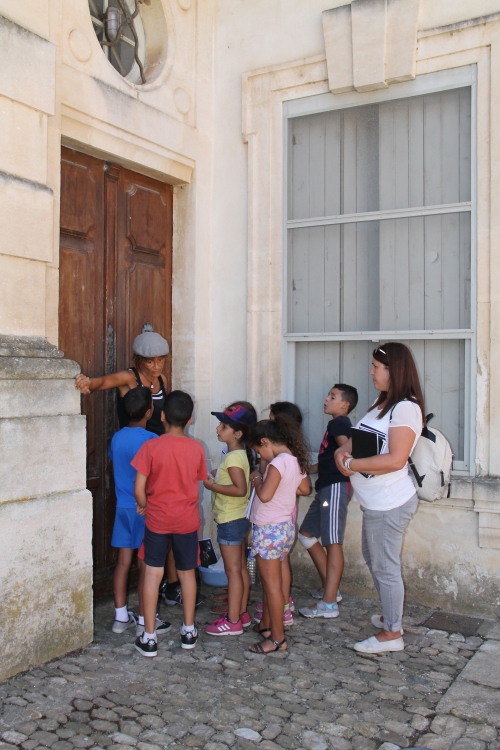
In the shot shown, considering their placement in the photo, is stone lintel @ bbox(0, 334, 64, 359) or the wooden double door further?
the wooden double door

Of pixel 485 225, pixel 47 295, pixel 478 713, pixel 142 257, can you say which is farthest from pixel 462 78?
pixel 478 713

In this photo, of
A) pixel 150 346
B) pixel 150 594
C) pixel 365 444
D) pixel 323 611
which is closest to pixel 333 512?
pixel 323 611

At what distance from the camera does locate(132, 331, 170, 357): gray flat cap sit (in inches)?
170

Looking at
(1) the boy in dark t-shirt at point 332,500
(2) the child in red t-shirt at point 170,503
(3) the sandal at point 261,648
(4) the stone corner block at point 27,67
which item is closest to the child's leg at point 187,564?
(2) the child in red t-shirt at point 170,503

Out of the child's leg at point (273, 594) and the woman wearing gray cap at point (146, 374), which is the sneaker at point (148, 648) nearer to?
the child's leg at point (273, 594)

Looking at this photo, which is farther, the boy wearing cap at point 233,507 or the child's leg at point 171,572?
the child's leg at point 171,572

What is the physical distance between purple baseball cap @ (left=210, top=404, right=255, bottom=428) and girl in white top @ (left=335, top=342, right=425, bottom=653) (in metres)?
0.60

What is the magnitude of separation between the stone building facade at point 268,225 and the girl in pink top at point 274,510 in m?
0.96

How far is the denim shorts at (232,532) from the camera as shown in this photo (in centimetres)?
407

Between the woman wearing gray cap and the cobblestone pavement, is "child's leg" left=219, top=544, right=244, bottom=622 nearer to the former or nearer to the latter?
the cobblestone pavement

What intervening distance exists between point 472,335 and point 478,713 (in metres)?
2.32

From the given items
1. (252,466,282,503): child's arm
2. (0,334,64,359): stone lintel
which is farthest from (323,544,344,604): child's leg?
(0,334,64,359): stone lintel

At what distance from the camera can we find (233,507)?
13.5 feet

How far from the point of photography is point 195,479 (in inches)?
149
